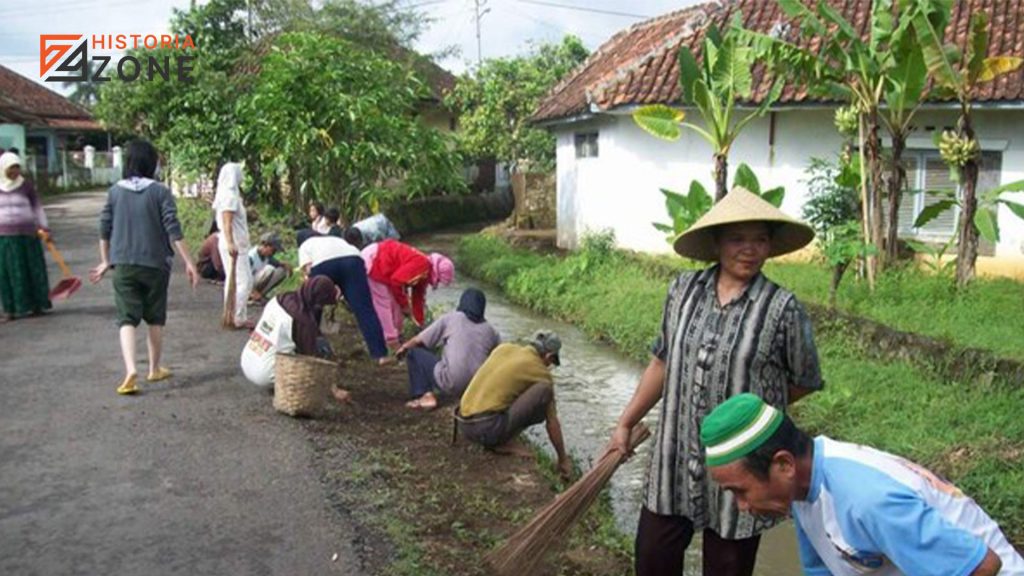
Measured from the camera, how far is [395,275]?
8.83m

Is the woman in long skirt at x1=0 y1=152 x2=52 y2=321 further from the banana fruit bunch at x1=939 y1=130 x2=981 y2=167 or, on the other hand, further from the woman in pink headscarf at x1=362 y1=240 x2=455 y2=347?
the banana fruit bunch at x1=939 y1=130 x2=981 y2=167

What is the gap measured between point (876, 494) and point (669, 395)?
4.39 ft

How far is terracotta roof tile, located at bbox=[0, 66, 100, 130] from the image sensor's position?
3259cm

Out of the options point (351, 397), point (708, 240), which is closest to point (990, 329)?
point (351, 397)

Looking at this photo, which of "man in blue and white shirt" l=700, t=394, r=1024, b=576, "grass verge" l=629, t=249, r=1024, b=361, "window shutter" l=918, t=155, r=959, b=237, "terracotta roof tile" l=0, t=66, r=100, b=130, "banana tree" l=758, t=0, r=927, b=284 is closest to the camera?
"man in blue and white shirt" l=700, t=394, r=1024, b=576

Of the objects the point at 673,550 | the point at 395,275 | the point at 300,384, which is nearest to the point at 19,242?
the point at 395,275

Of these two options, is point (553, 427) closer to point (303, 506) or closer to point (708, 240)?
point (303, 506)

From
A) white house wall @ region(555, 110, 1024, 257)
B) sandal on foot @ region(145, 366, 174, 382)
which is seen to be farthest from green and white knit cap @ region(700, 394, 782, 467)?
white house wall @ region(555, 110, 1024, 257)

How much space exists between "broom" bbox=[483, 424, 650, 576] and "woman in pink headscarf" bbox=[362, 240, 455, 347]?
4.80 meters

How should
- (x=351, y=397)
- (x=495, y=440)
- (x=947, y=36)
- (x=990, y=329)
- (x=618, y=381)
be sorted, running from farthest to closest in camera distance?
1. (x=947, y=36)
2. (x=618, y=381)
3. (x=990, y=329)
4. (x=351, y=397)
5. (x=495, y=440)

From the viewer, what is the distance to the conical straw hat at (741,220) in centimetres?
343

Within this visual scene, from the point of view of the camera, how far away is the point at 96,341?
8.84 meters

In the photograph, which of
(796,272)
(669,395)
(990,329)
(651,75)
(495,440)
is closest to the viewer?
(669,395)

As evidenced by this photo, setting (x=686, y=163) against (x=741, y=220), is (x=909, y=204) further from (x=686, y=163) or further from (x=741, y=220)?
(x=741, y=220)
